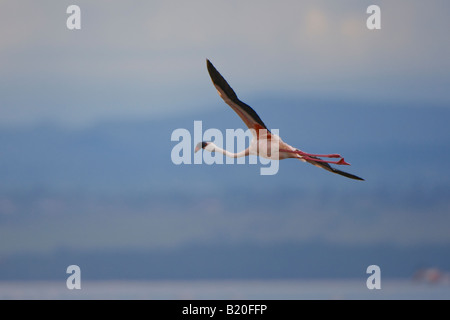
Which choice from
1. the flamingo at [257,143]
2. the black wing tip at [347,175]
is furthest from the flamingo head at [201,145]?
the black wing tip at [347,175]

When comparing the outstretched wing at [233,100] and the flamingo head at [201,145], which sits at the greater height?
the outstretched wing at [233,100]

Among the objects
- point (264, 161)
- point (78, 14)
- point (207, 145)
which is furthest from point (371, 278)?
point (78, 14)

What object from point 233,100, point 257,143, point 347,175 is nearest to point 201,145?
point 257,143

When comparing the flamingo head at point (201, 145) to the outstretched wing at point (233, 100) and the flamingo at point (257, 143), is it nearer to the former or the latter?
the flamingo at point (257, 143)

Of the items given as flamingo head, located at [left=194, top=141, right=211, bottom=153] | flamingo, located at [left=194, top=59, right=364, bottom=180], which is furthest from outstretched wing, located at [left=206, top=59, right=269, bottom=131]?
flamingo head, located at [left=194, top=141, right=211, bottom=153]

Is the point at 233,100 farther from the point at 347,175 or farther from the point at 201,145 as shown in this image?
the point at 347,175

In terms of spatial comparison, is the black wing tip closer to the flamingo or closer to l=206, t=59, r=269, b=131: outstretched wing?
the flamingo

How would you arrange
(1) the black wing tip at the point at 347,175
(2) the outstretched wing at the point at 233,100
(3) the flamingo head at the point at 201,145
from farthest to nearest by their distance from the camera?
1. (3) the flamingo head at the point at 201,145
2. (1) the black wing tip at the point at 347,175
3. (2) the outstretched wing at the point at 233,100

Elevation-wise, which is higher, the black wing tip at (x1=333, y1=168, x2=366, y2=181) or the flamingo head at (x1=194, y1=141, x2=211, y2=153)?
the flamingo head at (x1=194, y1=141, x2=211, y2=153)
